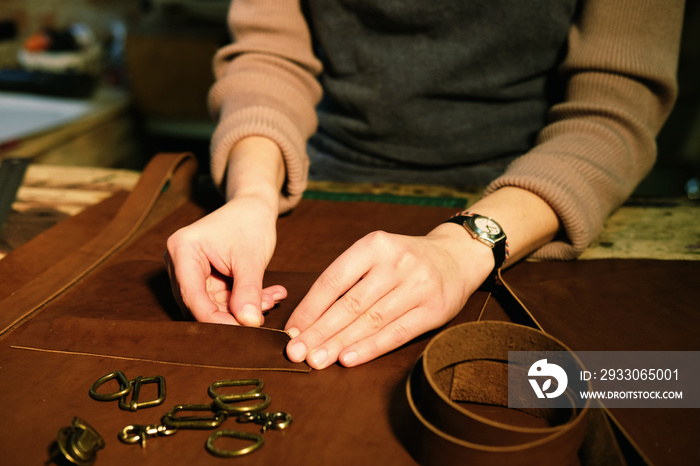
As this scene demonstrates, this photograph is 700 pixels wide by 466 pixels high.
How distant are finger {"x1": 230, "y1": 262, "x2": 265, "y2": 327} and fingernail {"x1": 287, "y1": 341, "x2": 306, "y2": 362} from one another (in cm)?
7

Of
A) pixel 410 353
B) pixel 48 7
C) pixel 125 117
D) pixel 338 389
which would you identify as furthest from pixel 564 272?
pixel 48 7

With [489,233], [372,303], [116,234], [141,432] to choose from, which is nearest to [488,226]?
[489,233]

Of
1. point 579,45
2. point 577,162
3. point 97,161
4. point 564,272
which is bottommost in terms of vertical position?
point 97,161

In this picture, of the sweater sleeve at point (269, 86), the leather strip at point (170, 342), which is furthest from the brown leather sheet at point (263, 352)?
the sweater sleeve at point (269, 86)

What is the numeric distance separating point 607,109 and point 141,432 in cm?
95

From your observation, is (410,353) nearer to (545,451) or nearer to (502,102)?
(545,451)

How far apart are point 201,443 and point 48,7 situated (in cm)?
330

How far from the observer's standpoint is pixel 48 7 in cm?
304

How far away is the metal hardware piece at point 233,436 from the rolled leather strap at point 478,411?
6.2 inches

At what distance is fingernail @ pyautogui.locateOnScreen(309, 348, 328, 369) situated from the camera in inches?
25.4

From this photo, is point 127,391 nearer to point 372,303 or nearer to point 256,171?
point 372,303

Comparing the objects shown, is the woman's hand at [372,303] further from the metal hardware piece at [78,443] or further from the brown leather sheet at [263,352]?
the metal hardware piece at [78,443]

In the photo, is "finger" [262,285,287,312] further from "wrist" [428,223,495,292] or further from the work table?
the work table

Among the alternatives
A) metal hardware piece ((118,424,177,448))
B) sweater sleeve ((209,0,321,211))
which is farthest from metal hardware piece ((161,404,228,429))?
sweater sleeve ((209,0,321,211))
